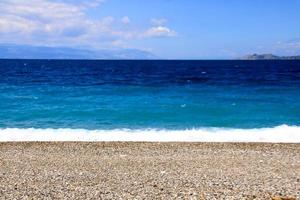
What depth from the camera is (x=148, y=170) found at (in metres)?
12.4

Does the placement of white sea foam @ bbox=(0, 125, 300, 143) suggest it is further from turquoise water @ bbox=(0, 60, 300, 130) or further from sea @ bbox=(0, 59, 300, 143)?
turquoise water @ bbox=(0, 60, 300, 130)

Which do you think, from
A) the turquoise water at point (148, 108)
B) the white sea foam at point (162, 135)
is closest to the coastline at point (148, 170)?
the white sea foam at point (162, 135)

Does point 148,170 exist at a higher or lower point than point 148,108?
higher

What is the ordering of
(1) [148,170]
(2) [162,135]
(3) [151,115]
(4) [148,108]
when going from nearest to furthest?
(1) [148,170] < (2) [162,135] < (3) [151,115] < (4) [148,108]

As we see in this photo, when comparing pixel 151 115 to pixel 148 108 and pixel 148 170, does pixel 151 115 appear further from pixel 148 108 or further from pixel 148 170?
pixel 148 170

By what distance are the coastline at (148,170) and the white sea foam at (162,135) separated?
2.39 m

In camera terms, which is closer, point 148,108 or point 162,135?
point 162,135

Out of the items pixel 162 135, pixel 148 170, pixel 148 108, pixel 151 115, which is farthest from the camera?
pixel 148 108

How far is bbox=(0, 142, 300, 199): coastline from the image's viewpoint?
9711 millimetres

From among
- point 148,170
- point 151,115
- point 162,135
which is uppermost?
point 148,170

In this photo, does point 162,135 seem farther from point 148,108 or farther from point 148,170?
point 148,108

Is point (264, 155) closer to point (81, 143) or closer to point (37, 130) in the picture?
point (81, 143)

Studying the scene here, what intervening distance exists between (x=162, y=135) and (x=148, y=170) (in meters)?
8.52

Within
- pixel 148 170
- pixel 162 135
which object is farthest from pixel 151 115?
pixel 148 170
